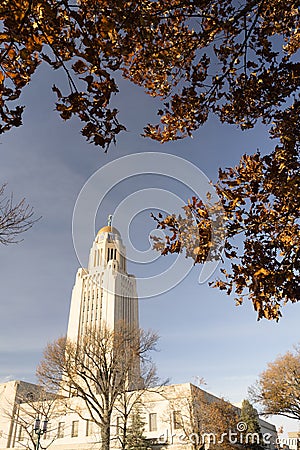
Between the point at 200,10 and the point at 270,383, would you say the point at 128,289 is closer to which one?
the point at 270,383

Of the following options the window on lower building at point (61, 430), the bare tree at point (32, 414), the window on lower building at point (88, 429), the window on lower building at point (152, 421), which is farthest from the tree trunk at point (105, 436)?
the window on lower building at point (61, 430)

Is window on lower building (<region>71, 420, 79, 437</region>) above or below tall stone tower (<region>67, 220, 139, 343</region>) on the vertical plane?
below

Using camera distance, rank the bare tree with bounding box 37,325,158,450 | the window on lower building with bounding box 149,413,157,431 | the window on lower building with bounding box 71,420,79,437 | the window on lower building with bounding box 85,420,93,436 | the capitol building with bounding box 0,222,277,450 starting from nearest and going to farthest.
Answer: the bare tree with bounding box 37,325,158,450 → the capitol building with bounding box 0,222,277,450 → the window on lower building with bounding box 149,413,157,431 → the window on lower building with bounding box 85,420,93,436 → the window on lower building with bounding box 71,420,79,437

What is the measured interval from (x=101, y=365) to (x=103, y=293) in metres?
47.0

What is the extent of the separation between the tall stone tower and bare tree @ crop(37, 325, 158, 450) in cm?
3875

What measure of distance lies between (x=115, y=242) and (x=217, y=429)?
181 ft

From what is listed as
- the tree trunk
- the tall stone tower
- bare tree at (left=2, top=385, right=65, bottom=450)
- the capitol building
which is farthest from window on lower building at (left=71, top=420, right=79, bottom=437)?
the tall stone tower

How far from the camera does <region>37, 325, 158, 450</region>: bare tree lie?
23703 mm

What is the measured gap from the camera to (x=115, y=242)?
77688 millimetres

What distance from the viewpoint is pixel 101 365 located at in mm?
24688

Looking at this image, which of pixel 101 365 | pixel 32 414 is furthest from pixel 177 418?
pixel 32 414

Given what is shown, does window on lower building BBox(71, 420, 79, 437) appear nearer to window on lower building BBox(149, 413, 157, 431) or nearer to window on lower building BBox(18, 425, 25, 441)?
window on lower building BBox(18, 425, 25, 441)

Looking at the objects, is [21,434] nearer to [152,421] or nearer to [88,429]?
[88,429]

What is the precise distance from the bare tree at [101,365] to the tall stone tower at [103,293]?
3875 cm
